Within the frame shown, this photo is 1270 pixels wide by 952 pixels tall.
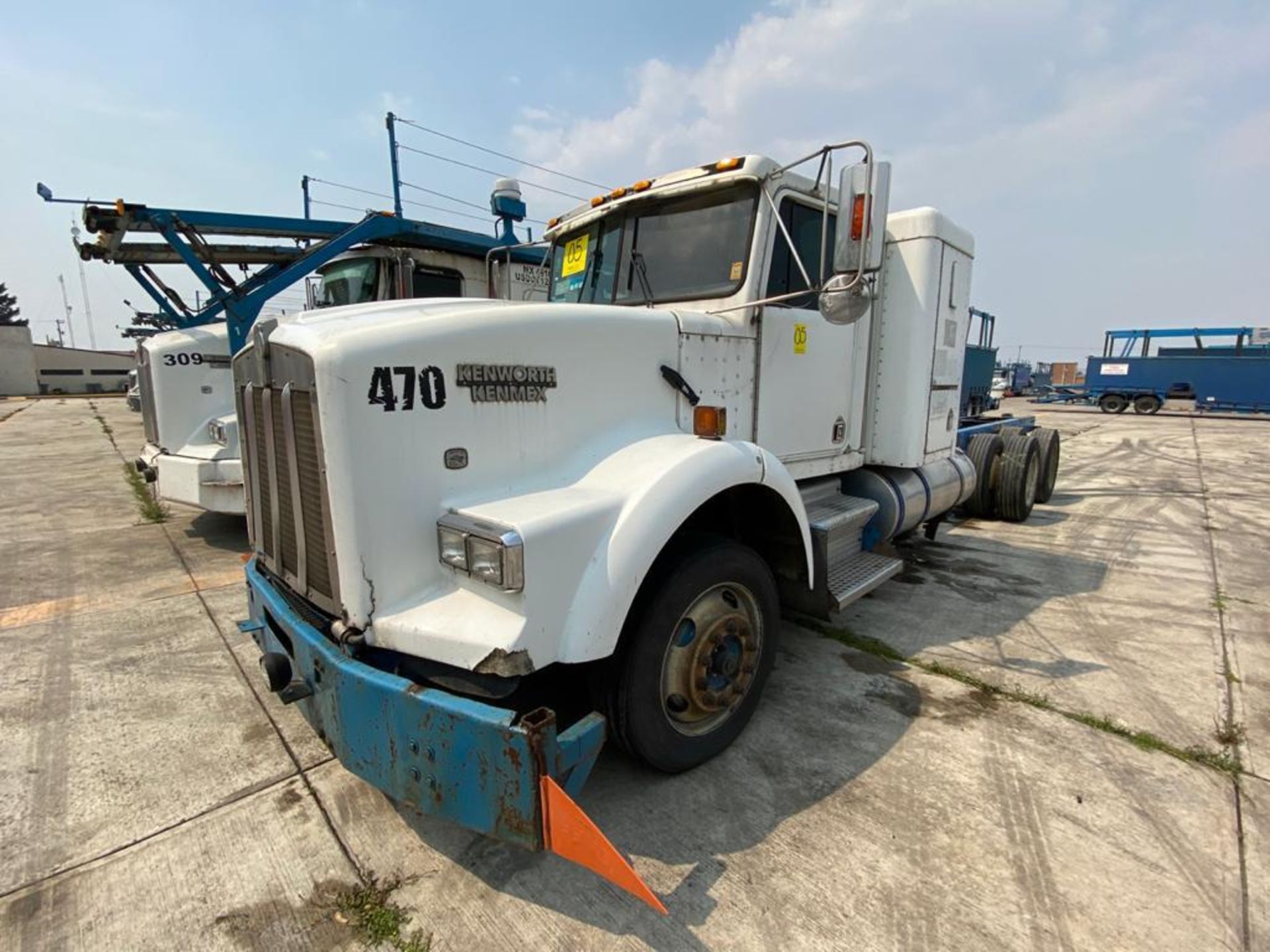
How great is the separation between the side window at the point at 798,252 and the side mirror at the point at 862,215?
56 cm

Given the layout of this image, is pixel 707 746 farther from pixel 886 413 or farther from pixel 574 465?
pixel 886 413

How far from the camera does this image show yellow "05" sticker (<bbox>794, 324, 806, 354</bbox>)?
139 inches

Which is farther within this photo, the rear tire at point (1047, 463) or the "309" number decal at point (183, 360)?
the rear tire at point (1047, 463)

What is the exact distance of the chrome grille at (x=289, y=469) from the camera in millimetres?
2143

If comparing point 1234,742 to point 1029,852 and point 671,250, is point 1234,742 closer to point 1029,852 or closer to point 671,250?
point 1029,852

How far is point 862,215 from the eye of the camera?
8.32 ft

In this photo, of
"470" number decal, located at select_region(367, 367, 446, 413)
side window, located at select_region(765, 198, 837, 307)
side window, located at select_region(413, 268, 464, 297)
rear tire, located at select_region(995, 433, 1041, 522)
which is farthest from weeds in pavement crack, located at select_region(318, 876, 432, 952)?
rear tire, located at select_region(995, 433, 1041, 522)

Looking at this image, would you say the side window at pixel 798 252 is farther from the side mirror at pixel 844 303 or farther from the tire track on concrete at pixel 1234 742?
the tire track on concrete at pixel 1234 742

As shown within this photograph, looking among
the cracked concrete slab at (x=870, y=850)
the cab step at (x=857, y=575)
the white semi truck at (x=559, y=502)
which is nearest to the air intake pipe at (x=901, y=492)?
the cab step at (x=857, y=575)

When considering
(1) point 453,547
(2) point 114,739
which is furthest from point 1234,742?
(2) point 114,739

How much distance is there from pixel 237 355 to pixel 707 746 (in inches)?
106

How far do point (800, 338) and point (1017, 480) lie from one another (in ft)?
17.1

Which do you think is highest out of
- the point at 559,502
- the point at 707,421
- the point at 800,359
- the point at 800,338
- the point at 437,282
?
the point at 437,282

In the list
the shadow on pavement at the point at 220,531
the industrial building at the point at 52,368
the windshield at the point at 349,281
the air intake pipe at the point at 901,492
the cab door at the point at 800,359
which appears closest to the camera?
the cab door at the point at 800,359
